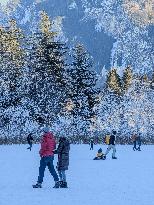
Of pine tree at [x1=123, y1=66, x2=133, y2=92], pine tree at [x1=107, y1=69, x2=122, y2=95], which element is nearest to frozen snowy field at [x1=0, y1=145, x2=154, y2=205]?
pine tree at [x1=107, y1=69, x2=122, y2=95]

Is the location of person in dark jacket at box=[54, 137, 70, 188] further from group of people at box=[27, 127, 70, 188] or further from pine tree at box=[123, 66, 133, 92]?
pine tree at box=[123, 66, 133, 92]

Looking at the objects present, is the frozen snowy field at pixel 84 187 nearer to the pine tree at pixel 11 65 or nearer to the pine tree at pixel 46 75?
the pine tree at pixel 46 75

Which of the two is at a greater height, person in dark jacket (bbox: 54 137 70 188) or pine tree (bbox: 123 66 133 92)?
pine tree (bbox: 123 66 133 92)

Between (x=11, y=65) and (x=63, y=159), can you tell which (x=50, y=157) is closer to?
(x=63, y=159)

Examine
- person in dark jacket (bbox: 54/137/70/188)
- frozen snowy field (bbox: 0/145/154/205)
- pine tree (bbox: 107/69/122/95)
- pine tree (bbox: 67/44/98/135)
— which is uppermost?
pine tree (bbox: 107/69/122/95)

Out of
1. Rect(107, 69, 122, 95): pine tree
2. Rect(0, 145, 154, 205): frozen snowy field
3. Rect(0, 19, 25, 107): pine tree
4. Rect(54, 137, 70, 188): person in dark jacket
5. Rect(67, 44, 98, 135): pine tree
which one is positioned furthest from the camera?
Rect(107, 69, 122, 95): pine tree

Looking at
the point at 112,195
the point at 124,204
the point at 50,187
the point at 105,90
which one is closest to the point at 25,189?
the point at 50,187

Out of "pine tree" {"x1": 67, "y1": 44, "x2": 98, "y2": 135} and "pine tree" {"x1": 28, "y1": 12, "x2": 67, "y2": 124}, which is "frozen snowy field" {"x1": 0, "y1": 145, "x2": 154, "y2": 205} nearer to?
"pine tree" {"x1": 28, "y1": 12, "x2": 67, "y2": 124}

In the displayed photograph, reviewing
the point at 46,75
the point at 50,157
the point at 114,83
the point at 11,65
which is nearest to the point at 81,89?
the point at 46,75

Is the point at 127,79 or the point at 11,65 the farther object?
the point at 127,79

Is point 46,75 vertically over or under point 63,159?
over

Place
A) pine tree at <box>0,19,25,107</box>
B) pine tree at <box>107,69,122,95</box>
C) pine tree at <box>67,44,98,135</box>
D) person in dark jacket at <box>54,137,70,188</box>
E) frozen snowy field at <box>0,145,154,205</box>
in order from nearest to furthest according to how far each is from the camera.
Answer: frozen snowy field at <box>0,145,154,205</box> < person in dark jacket at <box>54,137,70,188</box> < pine tree at <box>0,19,25,107</box> < pine tree at <box>67,44,98,135</box> < pine tree at <box>107,69,122,95</box>

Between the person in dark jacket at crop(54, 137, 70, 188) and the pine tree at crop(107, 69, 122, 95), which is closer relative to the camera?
the person in dark jacket at crop(54, 137, 70, 188)

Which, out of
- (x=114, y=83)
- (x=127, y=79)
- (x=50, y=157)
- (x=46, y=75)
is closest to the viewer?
(x=50, y=157)
